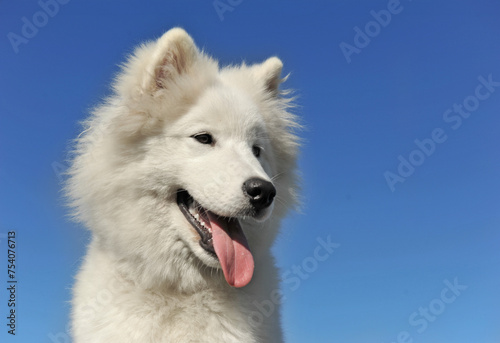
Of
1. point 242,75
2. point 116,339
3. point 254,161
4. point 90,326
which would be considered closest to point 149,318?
point 116,339

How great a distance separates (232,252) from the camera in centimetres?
442

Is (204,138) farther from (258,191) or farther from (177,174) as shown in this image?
(258,191)

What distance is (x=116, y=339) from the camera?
14.0ft

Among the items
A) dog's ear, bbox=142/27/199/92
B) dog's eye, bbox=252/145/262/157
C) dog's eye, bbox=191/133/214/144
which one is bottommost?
dog's eye, bbox=252/145/262/157

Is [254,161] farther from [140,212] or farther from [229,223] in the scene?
[140,212]

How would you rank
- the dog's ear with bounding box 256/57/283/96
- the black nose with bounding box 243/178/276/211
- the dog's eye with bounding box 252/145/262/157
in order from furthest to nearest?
the dog's ear with bounding box 256/57/283/96 → the dog's eye with bounding box 252/145/262/157 → the black nose with bounding box 243/178/276/211

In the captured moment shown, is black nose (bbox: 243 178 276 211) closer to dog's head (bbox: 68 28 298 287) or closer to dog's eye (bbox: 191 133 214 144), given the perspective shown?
dog's head (bbox: 68 28 298 287)

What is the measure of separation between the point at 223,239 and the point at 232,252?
0.14 m

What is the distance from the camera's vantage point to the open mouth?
4367mm

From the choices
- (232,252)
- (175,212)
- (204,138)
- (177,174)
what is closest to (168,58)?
(204,138)

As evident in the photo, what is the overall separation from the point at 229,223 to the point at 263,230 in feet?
1.39

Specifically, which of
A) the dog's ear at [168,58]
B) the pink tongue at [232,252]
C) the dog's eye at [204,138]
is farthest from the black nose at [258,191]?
the dog's ear at [168,58]

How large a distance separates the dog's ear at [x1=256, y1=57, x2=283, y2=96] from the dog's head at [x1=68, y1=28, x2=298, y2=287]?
0.66 metres

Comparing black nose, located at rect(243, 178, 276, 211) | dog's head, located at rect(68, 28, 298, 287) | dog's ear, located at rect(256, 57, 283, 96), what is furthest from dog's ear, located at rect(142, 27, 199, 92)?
black nose, located at rect(243, 178, 276, 211)
